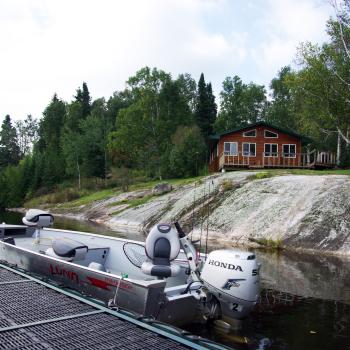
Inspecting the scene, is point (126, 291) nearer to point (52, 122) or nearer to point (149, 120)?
point (149, 120)

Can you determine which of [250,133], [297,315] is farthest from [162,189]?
[297,315]

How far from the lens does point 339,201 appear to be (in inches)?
757

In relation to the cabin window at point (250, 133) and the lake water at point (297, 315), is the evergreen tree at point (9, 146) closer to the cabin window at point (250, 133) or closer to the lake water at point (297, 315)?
the cabin window at point (250, 133)

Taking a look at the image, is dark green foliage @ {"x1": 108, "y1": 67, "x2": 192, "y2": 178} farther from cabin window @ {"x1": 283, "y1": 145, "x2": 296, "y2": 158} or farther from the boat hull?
the boat hull

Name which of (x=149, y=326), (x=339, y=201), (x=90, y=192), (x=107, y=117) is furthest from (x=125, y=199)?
(x=107, y=117)

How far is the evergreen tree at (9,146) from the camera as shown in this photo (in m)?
93.6

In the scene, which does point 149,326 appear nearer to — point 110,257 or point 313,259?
point 110,257

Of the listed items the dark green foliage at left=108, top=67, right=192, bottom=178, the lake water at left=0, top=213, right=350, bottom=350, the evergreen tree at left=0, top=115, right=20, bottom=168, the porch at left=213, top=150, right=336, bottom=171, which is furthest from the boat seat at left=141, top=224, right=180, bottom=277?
the evergreen tree at left=0, top=115, right=20, bottom=168

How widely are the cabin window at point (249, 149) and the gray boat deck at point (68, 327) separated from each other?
32.7m

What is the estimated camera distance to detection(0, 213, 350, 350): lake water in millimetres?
6898

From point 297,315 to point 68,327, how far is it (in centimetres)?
484

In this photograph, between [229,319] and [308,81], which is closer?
[229,319]

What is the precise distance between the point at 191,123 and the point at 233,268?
49.0 meters

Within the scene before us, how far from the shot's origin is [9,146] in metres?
98.1
